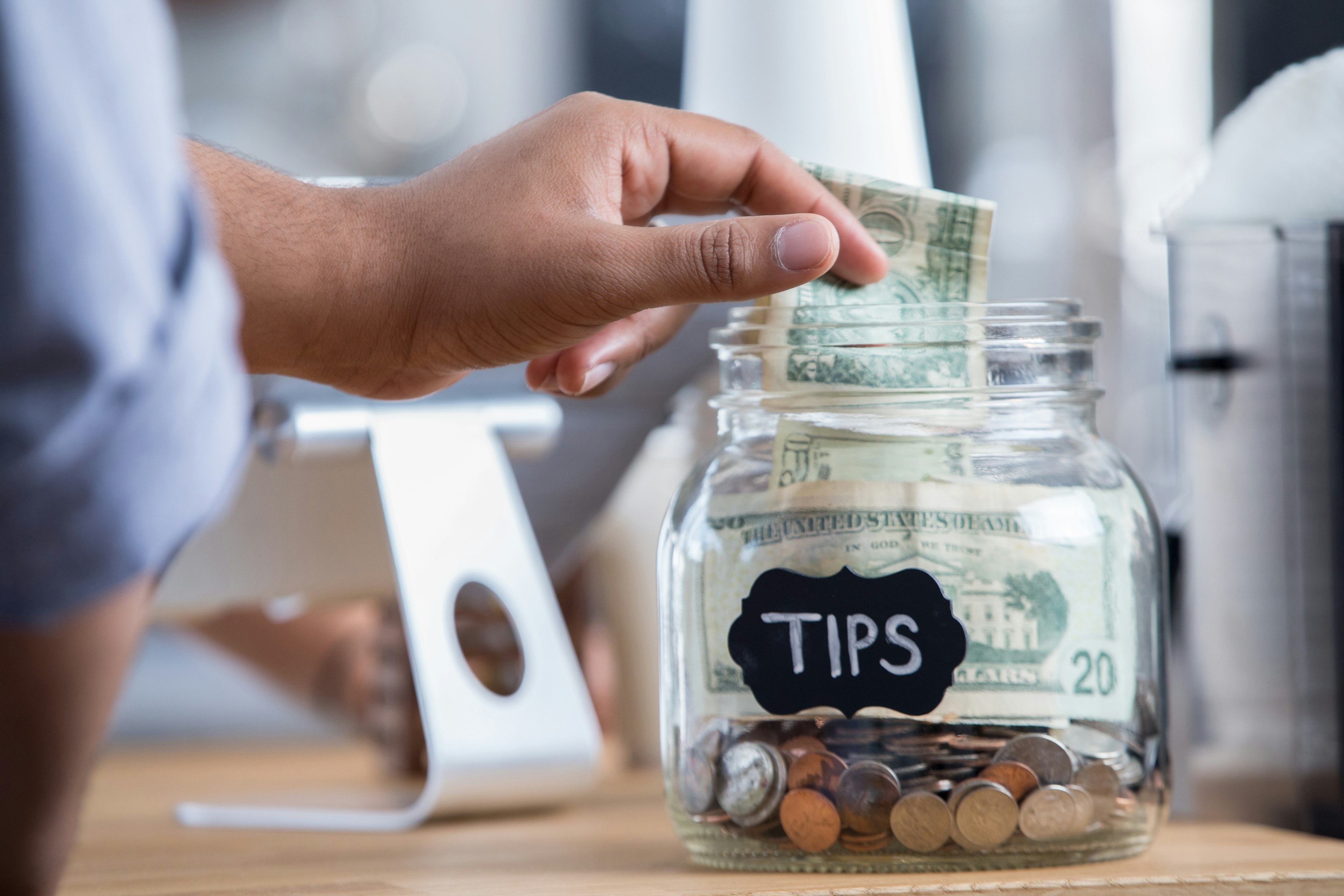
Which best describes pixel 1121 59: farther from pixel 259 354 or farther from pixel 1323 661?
pixel 259 354

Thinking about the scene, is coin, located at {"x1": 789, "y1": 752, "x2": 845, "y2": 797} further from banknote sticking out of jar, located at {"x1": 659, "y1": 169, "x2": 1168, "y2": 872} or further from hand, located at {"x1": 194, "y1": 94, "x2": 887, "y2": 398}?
hand, located at {"x1": 194, "y1": 94, "x2": 887, "y2": 398}

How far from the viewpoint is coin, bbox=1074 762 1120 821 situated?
42cm

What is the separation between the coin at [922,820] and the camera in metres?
0.41

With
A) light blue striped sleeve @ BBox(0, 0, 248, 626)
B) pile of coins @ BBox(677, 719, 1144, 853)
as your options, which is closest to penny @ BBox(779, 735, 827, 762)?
pile of coins @ BBox(677, 719, 1144, 853)

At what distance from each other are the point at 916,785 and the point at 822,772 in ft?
0.10

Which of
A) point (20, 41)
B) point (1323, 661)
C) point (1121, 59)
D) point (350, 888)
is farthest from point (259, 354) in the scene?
point (1121, 59)

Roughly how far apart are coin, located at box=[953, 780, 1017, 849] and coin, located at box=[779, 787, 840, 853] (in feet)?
0.13

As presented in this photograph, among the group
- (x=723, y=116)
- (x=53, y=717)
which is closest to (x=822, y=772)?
(x=53, y=717)

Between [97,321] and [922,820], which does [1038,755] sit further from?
[97,321]

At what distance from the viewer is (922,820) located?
16.3 inches

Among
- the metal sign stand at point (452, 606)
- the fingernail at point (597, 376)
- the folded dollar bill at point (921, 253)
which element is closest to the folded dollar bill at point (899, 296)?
the folded dollar bill at point (921, 253)

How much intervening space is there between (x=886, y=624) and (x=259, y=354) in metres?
0.26

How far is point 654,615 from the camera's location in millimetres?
844

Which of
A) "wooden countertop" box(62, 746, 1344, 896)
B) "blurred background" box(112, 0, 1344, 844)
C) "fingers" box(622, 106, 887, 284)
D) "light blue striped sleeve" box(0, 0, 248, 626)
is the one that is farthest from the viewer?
"blurred background" box(112, 0, 1344, 844)
